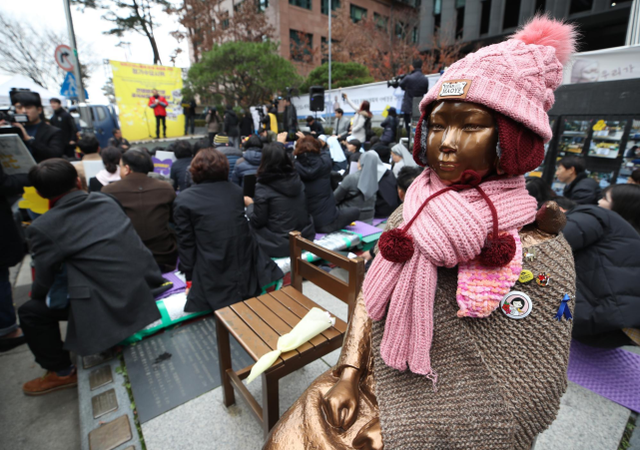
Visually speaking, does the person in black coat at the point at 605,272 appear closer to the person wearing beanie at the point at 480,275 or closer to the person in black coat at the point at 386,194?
the person wearing beanie at the point at 480,275

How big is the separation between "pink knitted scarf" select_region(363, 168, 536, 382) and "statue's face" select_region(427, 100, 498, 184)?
0.06m

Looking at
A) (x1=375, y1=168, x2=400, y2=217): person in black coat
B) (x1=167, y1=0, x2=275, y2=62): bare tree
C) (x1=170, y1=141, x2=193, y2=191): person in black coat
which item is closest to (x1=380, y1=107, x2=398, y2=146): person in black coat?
(x1=375, y1=168, x2=400, y2=217): person in black coat

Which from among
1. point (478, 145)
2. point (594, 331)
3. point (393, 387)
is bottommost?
point (594, 331)

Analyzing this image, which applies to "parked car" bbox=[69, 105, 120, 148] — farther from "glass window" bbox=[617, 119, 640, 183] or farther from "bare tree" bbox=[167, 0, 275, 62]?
"glass window" bbox=[617, 119, 640, 183]

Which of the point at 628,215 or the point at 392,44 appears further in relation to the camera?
the point at 392,44

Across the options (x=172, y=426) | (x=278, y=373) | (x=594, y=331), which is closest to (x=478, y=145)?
(x=278, y=373)

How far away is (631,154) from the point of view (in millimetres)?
4418

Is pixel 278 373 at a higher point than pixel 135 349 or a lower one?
higher

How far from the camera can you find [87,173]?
456 centimetres

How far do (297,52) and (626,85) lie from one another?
23.6 metres

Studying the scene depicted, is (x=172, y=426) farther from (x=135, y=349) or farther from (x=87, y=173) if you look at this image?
(x=87, y=173)

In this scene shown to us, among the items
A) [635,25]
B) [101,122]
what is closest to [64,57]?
[101,122]

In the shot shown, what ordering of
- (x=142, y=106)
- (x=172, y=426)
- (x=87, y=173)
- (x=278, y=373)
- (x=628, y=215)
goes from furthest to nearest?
(x=142, y=106) < (x=87, y=173) < (x=628, y=215) < (x=172, y=426) < (x=278, y=373)

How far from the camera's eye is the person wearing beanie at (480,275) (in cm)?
93
